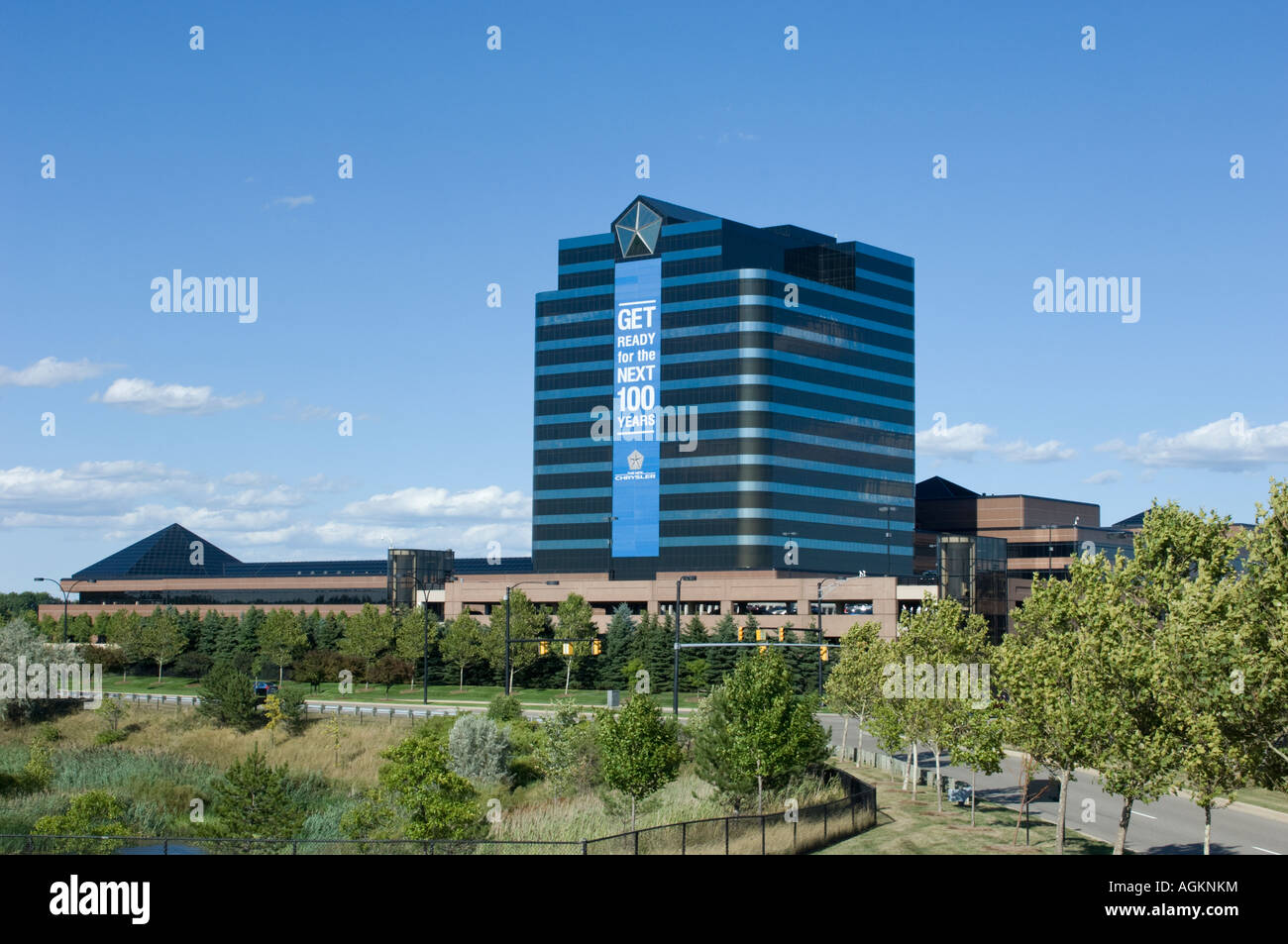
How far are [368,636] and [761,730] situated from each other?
71.1 metres

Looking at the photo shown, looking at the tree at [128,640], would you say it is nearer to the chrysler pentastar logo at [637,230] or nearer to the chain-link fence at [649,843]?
the chrysler pentastar logo at [637,230]

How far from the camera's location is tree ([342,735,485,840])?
36.2m

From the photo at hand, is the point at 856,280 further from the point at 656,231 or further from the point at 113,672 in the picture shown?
the point at 113,672

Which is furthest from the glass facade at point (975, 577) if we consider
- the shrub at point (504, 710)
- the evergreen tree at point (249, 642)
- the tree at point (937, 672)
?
the evergreen tree at point (249, 642)

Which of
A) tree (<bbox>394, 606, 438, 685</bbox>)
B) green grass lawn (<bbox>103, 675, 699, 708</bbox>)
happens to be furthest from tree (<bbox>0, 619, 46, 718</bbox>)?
tree (<bbox>394, 606, 438, 685</bbox>)

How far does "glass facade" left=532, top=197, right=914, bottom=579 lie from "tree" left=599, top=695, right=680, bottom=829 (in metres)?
84.8

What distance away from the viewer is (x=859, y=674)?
59094 mm

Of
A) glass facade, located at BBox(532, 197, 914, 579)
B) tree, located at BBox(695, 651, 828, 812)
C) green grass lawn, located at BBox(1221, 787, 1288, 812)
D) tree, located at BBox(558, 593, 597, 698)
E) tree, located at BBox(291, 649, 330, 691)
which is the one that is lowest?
tree, located at BBox(291, 649, 330, 691)

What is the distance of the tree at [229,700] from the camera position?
2975 inches

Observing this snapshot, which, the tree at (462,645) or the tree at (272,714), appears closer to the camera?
the tree at (272,714)

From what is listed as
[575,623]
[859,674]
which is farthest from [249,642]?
[859,674]

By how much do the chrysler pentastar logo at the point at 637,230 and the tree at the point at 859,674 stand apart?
7356cm

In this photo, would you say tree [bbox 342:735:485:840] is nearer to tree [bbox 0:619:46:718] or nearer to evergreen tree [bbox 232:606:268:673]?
tree [bbox 0:619:46:718]
